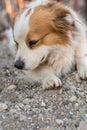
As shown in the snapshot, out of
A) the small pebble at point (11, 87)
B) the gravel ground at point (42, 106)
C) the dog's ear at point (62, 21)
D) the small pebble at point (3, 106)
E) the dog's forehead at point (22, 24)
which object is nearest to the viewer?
the gravel ground at point (42, 106)

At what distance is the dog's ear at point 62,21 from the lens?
3.45 m

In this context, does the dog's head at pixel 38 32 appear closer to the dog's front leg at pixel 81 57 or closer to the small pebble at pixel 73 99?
the dog's front leg at pixel 81 57

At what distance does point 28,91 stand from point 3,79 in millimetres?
439

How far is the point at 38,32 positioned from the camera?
3375mm

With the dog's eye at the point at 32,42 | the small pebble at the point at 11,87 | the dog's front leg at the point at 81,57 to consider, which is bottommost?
the small pebble at the point at 11,87

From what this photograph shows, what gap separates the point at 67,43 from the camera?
349 cm

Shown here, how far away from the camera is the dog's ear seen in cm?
345

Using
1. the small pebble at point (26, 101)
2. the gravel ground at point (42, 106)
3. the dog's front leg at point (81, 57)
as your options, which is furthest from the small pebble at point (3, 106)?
the dog's front leg at point (81, 57)

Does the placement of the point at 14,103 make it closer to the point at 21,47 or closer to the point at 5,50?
the point at 21,47

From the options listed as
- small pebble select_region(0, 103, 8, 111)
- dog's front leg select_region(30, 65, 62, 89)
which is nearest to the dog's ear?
dog's front leg select_region(30, 65, 62, 89)

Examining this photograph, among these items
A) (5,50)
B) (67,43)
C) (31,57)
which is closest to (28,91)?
(31,57)

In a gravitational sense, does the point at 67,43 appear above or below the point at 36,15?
below

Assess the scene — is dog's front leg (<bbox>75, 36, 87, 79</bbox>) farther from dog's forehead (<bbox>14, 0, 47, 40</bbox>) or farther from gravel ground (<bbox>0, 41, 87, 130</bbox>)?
dog's forehead (<bbox>14, 0, 47, 40</bbox>)

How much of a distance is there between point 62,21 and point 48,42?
22 cm
